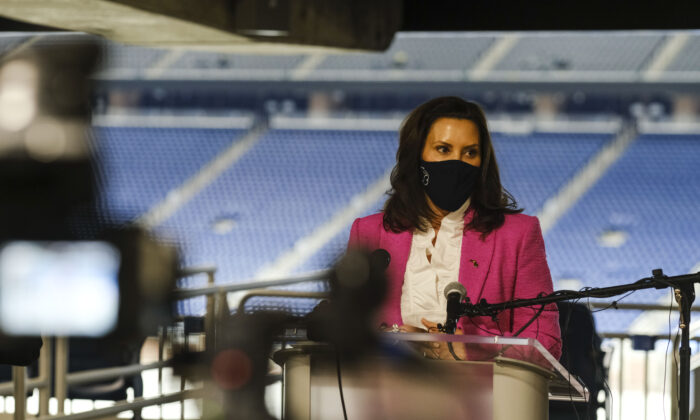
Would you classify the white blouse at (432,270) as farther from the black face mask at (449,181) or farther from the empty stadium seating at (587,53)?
the empty stadium seating at (587,53)

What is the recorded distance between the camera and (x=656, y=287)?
1585mm

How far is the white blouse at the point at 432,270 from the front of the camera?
5.52ft

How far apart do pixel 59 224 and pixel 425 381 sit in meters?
0.42

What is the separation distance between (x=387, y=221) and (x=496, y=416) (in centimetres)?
83

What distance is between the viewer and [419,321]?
1686 millimetres

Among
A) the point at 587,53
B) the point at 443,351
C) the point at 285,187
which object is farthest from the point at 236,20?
the point at 587,53

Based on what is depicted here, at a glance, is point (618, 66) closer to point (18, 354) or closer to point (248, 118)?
point (248, 118)

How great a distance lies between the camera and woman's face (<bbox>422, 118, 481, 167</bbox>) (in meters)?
1.75

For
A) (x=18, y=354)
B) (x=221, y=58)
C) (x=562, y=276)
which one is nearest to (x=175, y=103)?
(x=221, y=58)

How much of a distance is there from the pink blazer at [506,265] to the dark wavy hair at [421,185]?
0.02 meters

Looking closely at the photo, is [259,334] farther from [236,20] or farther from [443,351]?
[236,20]

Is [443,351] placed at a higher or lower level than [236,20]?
lower

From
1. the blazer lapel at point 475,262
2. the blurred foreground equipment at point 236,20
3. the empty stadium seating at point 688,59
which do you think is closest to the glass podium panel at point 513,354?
the blazer lapel at point 475,262

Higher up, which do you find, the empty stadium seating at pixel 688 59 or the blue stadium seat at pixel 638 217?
the empty stadium seating at pixel 688 59
